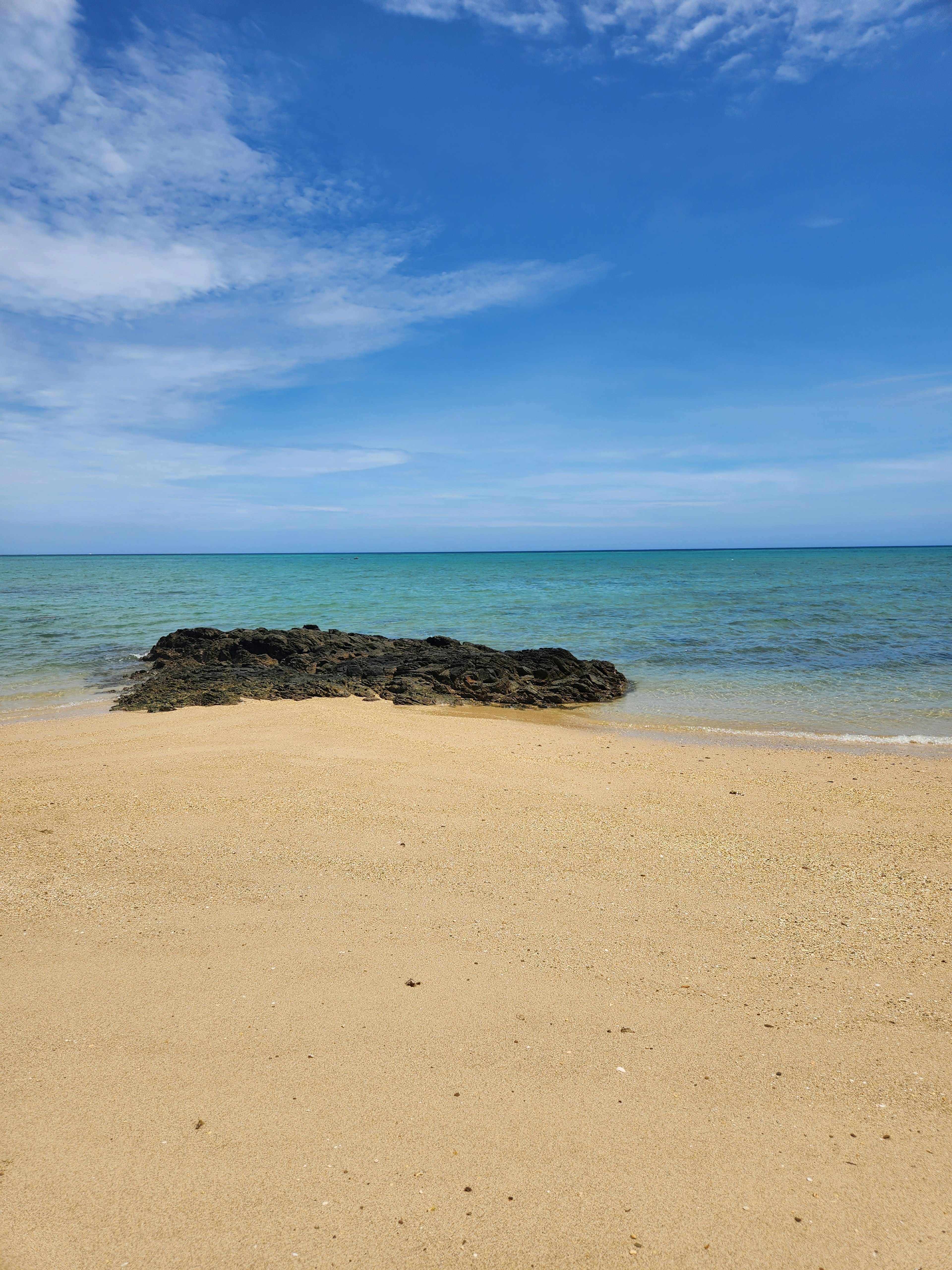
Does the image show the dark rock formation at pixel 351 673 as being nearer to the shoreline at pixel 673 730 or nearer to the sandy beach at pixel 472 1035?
the shoreline at pixel 673 730

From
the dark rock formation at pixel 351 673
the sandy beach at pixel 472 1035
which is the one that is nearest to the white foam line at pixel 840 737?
the dark rock formation at pixel 351 673

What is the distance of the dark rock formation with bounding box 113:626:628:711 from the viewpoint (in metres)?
12.9

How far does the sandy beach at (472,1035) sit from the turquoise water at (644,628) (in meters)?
6.40

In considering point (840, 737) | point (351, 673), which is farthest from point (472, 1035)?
point (351, 673)

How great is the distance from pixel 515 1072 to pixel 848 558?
404ft

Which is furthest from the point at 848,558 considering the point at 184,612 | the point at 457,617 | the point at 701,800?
the point at 701,800

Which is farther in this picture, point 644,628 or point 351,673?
point 644,628

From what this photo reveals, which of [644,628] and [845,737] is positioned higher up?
[644,628]

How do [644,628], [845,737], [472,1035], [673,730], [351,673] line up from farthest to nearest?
1. [644,628]
2. [351,673]
3. [673,730]
4. [845,737]
5. [472,1035]

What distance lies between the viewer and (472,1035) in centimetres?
332

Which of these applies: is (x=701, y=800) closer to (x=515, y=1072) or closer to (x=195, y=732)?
(x=515, y=1072)

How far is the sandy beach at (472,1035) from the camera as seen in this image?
2432 millimetres

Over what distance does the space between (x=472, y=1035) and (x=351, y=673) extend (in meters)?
11.4

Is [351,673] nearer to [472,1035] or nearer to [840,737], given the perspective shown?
[840,737]
